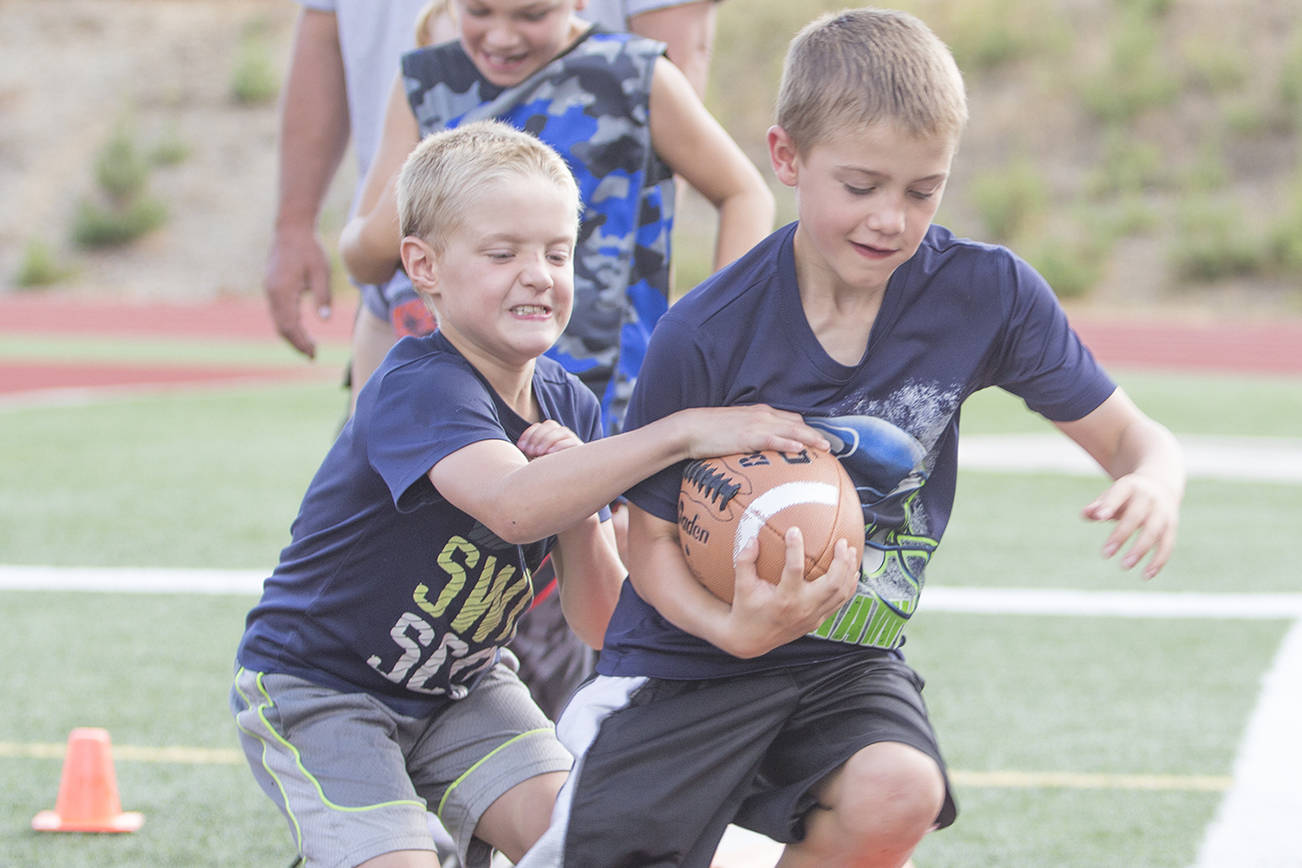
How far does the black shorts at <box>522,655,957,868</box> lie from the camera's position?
232cm

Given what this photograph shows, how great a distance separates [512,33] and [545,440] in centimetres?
84

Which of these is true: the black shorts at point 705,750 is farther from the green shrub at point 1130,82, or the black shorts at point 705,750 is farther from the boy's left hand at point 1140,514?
the green shrub at point 1130,82

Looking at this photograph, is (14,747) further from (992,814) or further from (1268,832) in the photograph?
(1268,832)

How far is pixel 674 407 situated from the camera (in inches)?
91.2

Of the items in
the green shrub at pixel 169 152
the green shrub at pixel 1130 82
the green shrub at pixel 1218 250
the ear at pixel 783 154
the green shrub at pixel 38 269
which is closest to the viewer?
the ear at pixel 783 154

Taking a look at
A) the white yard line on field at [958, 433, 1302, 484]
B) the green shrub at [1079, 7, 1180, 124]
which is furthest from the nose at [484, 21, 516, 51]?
the green shrub at [1079, 7, 1180, 124]

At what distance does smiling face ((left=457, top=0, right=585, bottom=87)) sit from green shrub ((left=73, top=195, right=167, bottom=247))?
25233 mm

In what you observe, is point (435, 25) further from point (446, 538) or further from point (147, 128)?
point (147, 128)

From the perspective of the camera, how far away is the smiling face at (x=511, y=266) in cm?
232

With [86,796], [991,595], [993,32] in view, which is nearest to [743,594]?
[86,796]

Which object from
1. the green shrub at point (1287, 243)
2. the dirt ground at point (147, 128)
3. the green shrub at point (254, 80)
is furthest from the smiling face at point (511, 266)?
the green shrub at point (254, 80)

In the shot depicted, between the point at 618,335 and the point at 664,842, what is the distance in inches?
39.6

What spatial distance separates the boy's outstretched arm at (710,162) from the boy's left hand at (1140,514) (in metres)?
1.00

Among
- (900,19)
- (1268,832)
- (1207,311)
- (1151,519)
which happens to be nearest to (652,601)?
(1151,519)
